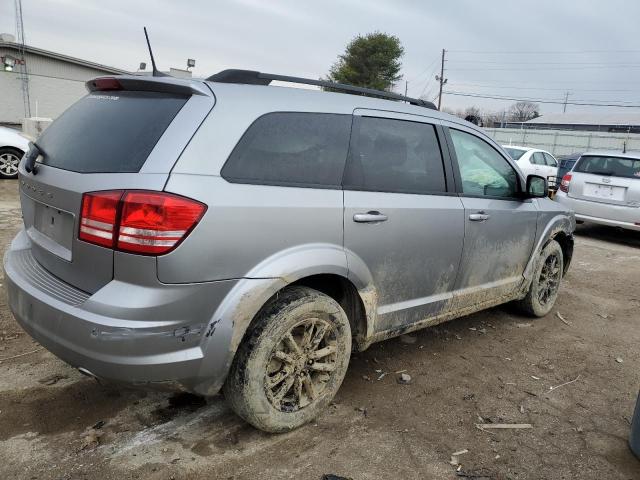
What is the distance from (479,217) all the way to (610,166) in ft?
21.4

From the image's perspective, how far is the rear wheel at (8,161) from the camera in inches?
422

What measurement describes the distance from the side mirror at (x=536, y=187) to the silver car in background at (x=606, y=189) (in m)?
5.26

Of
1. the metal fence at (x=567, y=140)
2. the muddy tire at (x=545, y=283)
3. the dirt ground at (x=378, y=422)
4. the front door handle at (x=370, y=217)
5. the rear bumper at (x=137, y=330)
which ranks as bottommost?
the dirt ground at (x=378, y=422)

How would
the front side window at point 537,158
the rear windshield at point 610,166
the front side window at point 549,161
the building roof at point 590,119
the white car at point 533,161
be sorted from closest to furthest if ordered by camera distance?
1. the rear windshield at point 610,166
2. the white car at point 533,161
3. the front side window at point 537,158
4. the front side window at point 549,161
5. the building roof at point 590,119

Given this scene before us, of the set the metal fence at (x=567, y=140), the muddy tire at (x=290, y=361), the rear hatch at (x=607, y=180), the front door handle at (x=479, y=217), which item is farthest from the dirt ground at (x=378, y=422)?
the metal fence at (x=567, y=140)

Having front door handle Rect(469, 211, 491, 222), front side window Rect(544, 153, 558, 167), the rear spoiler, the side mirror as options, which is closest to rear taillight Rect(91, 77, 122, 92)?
the rear spoiler

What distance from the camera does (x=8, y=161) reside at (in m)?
10.8

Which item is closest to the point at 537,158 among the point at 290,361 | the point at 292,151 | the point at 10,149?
the point at 10,149

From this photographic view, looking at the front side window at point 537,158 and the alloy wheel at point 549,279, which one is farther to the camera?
the front side window at point 537,158

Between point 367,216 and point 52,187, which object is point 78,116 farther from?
point 367,216

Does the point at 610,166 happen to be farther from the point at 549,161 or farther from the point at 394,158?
the point at 549,161

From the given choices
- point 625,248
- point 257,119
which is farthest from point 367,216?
point 625,248

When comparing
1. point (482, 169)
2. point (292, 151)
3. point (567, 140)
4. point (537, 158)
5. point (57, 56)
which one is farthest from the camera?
point (567, 140)

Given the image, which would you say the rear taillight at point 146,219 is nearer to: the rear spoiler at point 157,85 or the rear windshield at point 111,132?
the rear windshield at point 111,132
